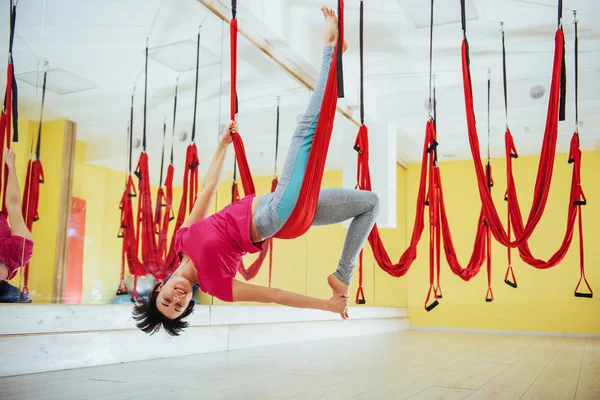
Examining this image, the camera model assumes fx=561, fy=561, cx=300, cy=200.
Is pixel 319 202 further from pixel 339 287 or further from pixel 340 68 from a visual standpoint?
pixel 340 68

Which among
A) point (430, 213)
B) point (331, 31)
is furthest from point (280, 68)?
point (331, 31)

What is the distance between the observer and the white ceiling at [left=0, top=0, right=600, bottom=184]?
11.6ft

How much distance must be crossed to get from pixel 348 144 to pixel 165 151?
302 centimetres

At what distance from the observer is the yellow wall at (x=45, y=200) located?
302 cm

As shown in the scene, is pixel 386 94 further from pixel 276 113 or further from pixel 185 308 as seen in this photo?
pixel 185 308

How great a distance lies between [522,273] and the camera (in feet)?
26.5

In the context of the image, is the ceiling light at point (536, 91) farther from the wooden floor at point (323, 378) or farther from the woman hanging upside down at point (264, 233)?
the woman hanging upside down at point (264, 233)

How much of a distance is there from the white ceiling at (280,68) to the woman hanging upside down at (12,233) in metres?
0.35

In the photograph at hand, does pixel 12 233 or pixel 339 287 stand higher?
pixel 12 233

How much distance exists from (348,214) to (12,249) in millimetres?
1787

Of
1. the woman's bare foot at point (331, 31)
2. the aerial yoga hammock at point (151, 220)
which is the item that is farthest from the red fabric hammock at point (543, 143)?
the aerial yoga hammock at point (151, 220)

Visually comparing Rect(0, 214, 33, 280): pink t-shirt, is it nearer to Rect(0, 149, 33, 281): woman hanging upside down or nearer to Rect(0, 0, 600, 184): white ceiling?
Rect(0, 149, 33, 281): woman hanging upside down

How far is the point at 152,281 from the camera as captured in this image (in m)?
4.14

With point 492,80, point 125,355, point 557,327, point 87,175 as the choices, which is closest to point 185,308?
point 125,355
